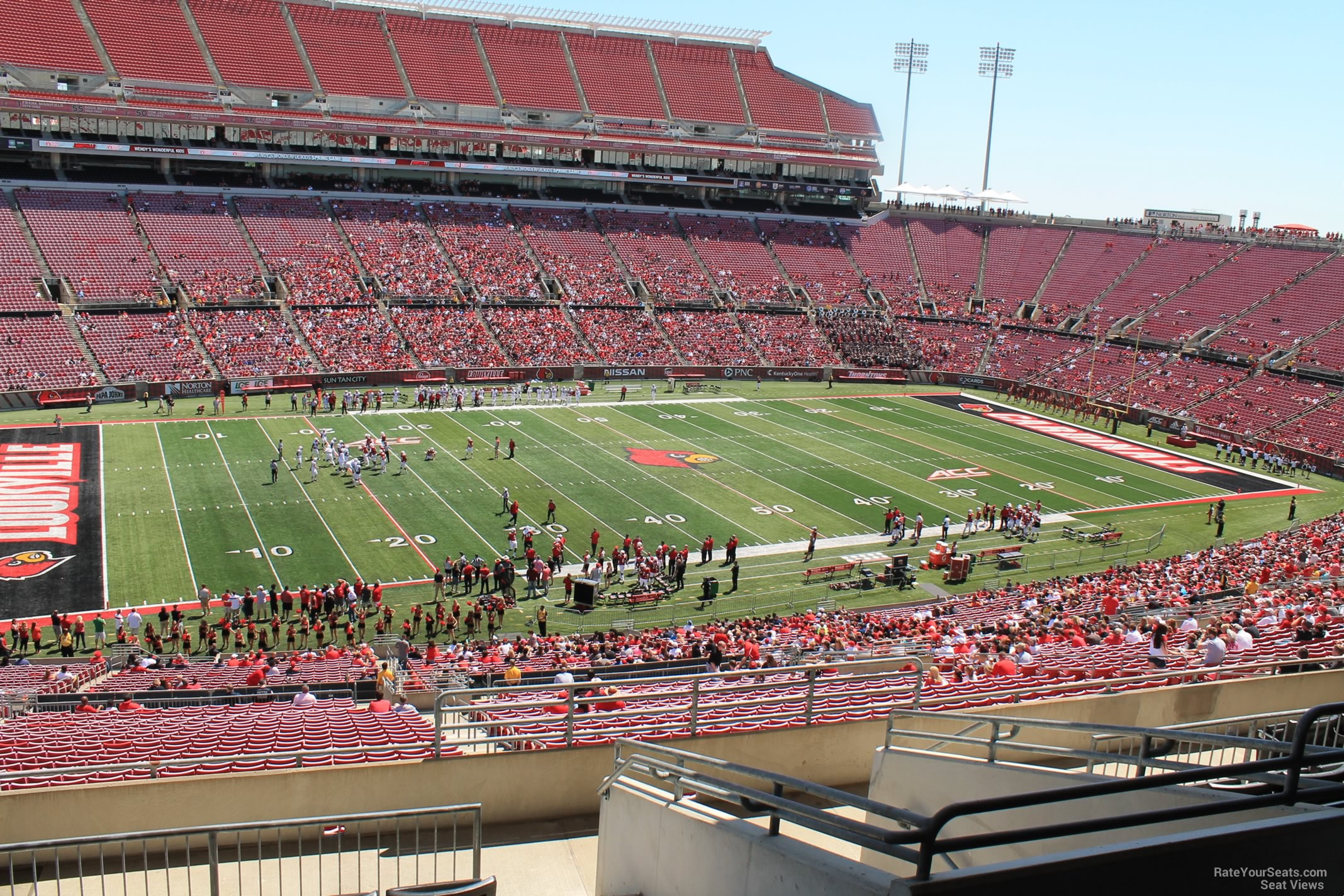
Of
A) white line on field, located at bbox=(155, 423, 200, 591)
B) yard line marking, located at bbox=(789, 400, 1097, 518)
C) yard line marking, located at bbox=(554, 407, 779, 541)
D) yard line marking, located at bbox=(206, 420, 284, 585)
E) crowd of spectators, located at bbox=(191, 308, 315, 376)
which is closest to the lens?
white line on field, located at bbox=(155, 423, 200, 591)

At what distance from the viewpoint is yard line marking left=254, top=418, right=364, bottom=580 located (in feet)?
97.0

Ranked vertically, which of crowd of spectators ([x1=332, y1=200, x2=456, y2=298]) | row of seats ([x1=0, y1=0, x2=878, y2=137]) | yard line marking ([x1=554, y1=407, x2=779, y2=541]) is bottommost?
yard line marking ([x1=554, y1=407, x2=779, y2=541])

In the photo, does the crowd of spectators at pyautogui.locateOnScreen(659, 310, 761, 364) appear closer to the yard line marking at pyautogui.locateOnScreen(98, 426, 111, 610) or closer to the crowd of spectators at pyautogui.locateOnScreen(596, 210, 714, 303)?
the crowd of spectators at pyautogui.locateOnScreen(596, 210, 714, 303)

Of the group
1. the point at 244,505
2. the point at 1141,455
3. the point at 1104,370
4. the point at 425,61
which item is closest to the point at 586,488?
the point at 244,505

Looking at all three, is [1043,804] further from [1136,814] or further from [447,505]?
[447,505]

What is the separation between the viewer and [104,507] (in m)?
32.9

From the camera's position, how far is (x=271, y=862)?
27.0 ft

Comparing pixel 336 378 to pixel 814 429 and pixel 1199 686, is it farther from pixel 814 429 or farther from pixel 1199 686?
pixel 1199 686

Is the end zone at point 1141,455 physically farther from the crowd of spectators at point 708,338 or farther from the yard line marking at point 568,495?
the yard line marking at point 568,495

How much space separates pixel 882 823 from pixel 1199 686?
5.67 meters

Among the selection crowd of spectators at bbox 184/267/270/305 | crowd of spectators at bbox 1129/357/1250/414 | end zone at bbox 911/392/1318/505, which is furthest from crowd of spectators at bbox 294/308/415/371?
crowd of spectators at bbox 1129/357/1250/414

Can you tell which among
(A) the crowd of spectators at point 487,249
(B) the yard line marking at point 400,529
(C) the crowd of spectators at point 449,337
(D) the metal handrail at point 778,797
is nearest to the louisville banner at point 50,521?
(B) the yard line marking at point 400,529

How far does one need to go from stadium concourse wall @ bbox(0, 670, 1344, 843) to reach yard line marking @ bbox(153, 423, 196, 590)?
20420 millimetres

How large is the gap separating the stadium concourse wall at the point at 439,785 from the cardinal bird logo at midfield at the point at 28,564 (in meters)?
22.1
